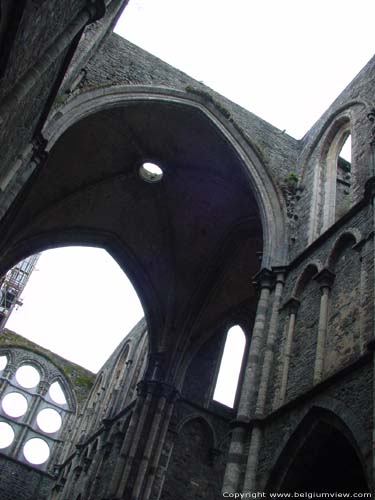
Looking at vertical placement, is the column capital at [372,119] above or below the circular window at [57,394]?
below

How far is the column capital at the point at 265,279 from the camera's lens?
10172 millimetres

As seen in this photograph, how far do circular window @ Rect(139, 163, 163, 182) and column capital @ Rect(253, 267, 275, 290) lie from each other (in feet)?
17.5

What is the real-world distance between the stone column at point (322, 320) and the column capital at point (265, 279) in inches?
47.6

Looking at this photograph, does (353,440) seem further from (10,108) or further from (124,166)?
(124,166)

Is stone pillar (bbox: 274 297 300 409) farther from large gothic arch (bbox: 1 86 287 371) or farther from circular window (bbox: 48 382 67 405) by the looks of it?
circular window (bbox: 48 382 67 405)

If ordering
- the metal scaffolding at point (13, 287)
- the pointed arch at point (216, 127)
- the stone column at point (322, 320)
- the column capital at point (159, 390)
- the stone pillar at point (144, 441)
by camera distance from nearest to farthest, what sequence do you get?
the stone column at point (322, 320) → the pointed arch at point (216, 127) → the stone pillar at point (144, 441) → the column capital at point (159, 390) → the metal scaffolding at point (13, 287)

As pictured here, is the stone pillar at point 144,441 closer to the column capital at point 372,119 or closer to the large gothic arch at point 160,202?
the large gothic arch at point 160,202

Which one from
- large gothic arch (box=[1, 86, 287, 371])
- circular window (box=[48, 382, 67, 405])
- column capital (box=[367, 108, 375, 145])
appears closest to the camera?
column capital (box=[367, 108, 375, 145])

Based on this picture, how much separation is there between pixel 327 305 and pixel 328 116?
17.0ft

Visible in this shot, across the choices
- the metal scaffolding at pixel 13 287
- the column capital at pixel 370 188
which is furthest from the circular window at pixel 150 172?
the metal scaffolding at pixel 13 287

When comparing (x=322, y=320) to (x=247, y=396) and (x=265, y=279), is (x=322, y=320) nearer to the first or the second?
(x=247, y=396)

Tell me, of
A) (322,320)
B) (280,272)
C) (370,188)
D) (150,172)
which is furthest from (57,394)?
(370,188)

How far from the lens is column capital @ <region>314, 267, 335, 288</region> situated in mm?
8857

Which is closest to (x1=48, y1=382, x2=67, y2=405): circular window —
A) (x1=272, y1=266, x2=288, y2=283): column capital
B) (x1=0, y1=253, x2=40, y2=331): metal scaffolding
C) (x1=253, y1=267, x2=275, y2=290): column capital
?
(x1=0, y1=253, x2=40, y2=331): metal scaffolding
